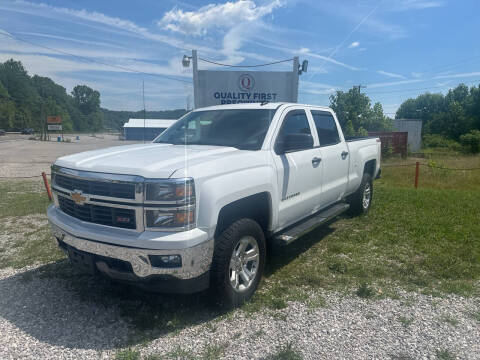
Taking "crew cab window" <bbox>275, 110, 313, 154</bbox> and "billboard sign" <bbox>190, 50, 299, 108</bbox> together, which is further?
"billboard sign" <bbox>190, 50, 299, 108</bbox>

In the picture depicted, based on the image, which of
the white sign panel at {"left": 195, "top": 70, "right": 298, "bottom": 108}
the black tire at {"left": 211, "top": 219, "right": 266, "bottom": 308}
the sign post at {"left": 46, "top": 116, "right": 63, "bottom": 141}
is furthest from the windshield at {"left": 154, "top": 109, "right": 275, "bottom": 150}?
the sign post at {"left": 46, "top": 116, "right": 63, "bottom": 141}

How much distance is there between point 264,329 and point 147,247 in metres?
1.28

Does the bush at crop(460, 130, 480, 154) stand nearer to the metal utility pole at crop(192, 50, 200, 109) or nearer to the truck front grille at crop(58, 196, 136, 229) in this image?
the metal utility pole at crop(192, 50, 200, 109)

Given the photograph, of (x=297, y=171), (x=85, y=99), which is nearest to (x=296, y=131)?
(x=297, y=171)

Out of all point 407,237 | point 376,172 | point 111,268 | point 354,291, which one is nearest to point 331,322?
point 354,291

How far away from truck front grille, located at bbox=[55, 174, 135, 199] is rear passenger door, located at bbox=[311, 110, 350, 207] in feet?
9.10

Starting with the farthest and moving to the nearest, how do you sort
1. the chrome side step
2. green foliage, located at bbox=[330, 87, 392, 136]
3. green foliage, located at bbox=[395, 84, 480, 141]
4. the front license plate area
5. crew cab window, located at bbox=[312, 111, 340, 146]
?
green foliage, located at bbox=[330, 87, 392, 136] < green foliage, located at bbox=[395, 84, 480, 141] < crew cab window, located at bbox=[312, 111, 340, 146] < the chrome side step < the front license plate area

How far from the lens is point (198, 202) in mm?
2775

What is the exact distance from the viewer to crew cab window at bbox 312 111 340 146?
492 centimetres

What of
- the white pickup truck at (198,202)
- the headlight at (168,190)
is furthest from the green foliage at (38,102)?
the headlight at (168,190)

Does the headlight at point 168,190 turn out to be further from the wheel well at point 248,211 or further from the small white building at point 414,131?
the small white building at point 414,131

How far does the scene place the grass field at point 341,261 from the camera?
351cm

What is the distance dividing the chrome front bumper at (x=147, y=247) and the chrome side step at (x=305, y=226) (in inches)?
41.8

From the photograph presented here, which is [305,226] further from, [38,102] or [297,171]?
[38,102]
